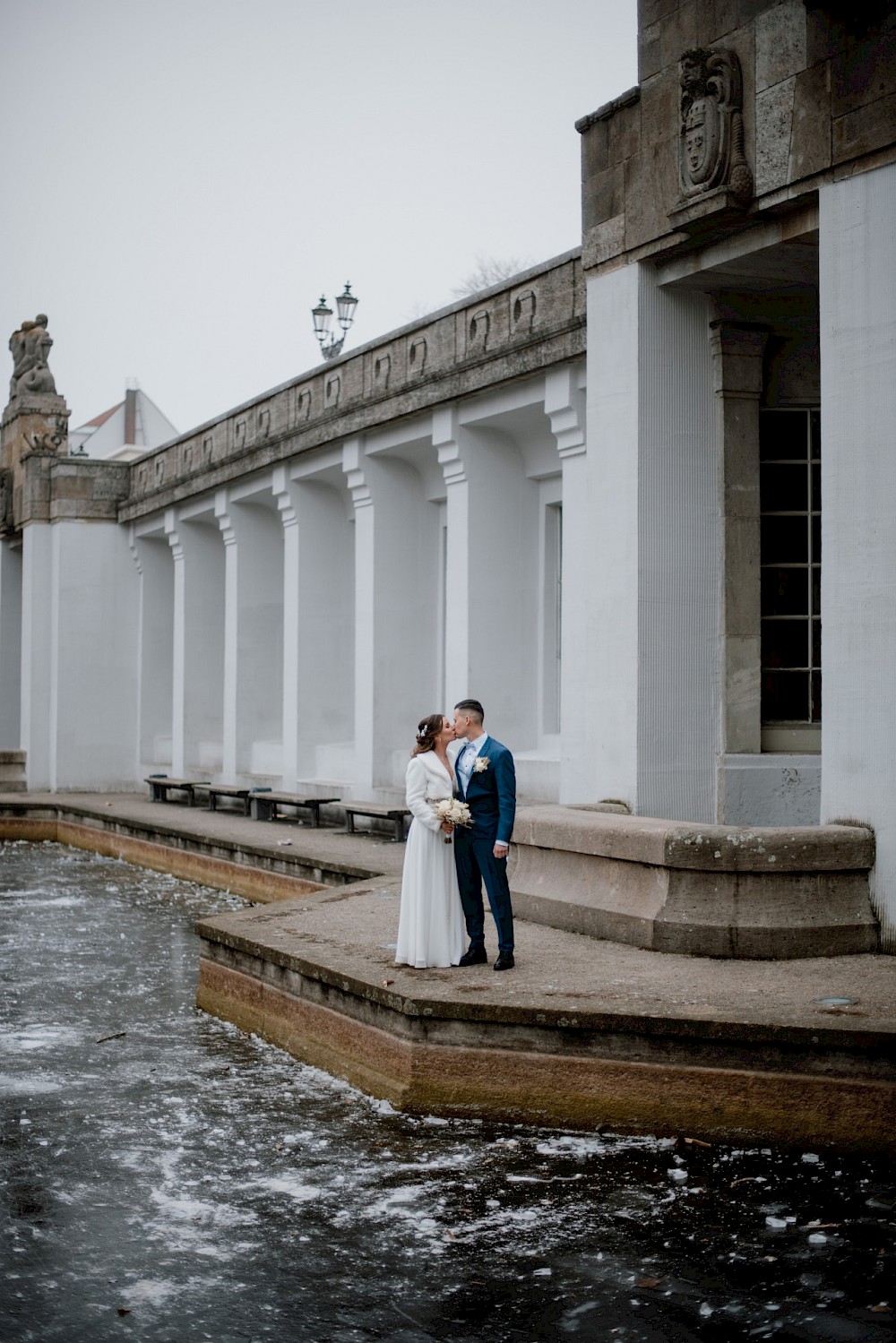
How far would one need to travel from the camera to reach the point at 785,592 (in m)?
12.6

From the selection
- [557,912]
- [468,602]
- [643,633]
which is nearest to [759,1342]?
[557,912]

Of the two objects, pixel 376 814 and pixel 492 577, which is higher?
pixel 492 577

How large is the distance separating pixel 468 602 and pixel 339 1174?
35.0 ft

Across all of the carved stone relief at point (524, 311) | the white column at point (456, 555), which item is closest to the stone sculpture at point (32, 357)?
the white column at point (456, 555)

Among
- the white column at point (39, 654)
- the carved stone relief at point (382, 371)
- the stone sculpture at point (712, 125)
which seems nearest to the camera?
the stone sculpture at point (712, 125)

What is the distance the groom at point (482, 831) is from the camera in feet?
28.5

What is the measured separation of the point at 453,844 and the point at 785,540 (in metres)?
4.98

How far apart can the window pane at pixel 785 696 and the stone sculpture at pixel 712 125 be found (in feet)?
12.7

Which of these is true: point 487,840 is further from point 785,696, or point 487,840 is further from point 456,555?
point 456,555

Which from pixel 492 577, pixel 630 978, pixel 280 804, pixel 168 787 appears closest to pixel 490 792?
pixel 630 978

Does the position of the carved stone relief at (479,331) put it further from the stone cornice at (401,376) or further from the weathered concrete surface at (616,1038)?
the weathered concrete surface at (616,1038)

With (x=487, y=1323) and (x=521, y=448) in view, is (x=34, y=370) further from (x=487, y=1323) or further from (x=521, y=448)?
(x=487, y=1323)

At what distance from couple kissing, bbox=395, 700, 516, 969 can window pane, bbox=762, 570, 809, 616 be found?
436cm

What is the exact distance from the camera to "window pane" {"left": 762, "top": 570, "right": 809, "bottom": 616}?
12578 millimetres
